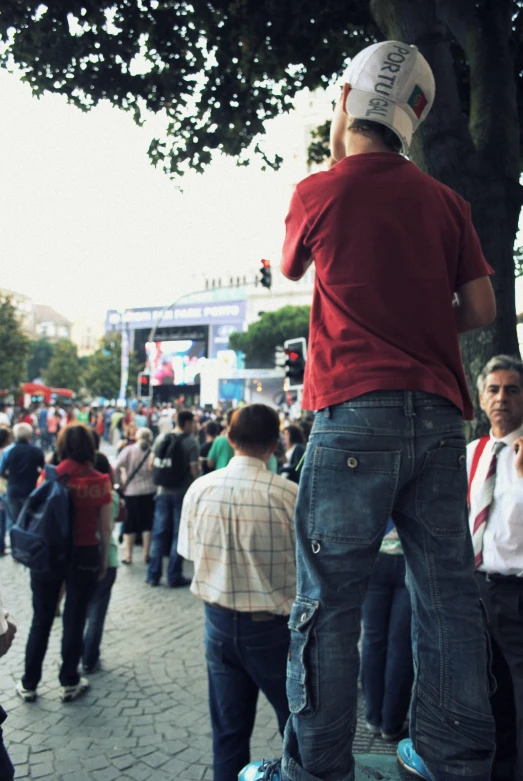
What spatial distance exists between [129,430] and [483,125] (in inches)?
366

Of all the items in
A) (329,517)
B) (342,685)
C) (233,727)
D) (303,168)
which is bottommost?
(233,727)

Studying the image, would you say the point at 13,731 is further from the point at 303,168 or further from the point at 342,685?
the point at 303,168

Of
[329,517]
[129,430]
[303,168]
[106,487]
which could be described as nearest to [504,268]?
[329,517]

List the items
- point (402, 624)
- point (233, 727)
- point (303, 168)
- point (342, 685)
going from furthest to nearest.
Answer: point (303, 168) → point (402, 624) → point (233, 727) → point (342, 685)

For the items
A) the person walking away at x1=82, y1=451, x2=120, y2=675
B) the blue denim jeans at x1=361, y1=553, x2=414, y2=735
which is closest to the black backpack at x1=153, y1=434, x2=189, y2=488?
the person walking away at x1=82, y1=451, x2=120, y2=675

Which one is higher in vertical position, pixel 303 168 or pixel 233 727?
pixel 303 168

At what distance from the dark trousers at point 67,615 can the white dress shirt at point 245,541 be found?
80.3 inches

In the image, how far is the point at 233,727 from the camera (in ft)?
9.93

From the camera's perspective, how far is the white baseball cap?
192 centimetres

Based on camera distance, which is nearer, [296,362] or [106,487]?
[106,487]

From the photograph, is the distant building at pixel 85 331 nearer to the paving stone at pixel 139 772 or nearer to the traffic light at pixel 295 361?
the traffic light at pixel 295 361

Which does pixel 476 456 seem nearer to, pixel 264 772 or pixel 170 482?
pixel 264 772

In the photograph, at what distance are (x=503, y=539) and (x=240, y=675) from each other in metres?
1.39

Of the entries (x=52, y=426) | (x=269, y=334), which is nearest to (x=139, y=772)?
(x=52, y=426)
